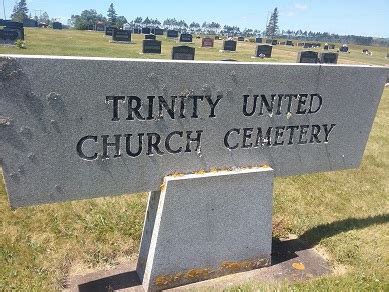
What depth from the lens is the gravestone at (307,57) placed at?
78.8 ft

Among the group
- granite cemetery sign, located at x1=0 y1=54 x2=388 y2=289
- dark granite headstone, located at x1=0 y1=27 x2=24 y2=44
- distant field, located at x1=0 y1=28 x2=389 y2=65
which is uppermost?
granite cemetery sign, located at x1=0 y1=54 x2=388 y2=289

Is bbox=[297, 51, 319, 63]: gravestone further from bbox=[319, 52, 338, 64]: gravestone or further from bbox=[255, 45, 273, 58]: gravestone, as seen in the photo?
bbox=[255, 45, 273, 58]: gravestone

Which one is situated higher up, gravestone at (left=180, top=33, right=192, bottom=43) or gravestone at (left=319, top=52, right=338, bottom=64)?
gravestone at (left=319, top=52, right=338, bottom=64)

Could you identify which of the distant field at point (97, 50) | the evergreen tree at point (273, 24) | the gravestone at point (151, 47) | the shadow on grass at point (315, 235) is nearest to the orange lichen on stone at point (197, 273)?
the shadow on grass at point (315, 235)

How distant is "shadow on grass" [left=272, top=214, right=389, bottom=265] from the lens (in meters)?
4.61

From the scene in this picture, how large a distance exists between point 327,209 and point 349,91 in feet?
7.32

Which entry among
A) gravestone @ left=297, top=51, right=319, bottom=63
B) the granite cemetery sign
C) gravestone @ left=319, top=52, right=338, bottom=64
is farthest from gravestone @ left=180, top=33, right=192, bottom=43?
the granite cemetery sign

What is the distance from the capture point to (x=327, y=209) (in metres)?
5.91

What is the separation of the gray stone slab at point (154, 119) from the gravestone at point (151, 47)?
24.9 m

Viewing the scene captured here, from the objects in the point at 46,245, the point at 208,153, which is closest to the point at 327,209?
the point at 208,153

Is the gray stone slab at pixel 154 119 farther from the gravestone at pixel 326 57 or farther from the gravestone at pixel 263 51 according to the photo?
the gravestone at pixel 263 51

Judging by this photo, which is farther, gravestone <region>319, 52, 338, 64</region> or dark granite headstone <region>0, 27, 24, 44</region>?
dark granite headstone <region>0, 27, 24, 44</region>

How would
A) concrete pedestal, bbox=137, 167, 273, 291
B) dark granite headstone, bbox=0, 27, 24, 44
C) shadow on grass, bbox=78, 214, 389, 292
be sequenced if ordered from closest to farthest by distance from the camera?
concrete pedestal, bbox=137, 167, 273, 291
shadow on grass, bbox=78, 214, 389, 292
dark granite headstone, bbox=0, 27, 24, 44

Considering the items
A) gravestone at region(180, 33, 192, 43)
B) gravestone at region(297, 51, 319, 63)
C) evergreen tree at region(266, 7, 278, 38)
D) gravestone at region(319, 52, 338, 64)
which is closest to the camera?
gravestone at region(297, 51, 319, 63)
